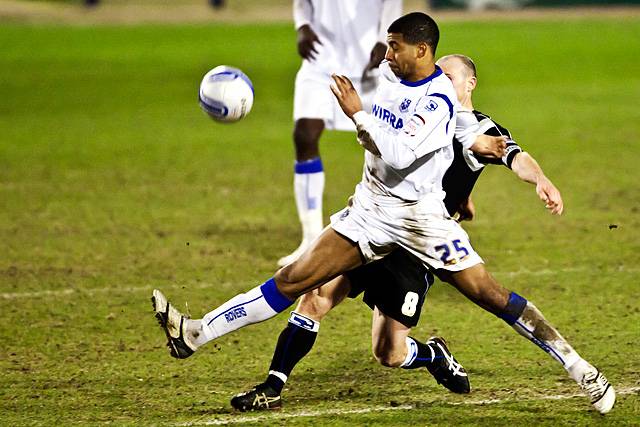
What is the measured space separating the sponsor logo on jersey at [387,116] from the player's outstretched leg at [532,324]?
796 millimetres

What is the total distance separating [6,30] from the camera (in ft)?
113

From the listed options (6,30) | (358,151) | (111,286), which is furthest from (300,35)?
(6,30)

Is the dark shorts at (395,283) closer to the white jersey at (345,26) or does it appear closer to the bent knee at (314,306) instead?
the bent knee at (314,306)

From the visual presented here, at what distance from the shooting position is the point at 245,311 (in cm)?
613

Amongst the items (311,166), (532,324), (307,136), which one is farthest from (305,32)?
(532,324)

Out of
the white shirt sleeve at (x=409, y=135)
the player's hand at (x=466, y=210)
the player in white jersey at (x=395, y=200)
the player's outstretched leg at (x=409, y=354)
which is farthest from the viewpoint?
the player's hand at (x=466, y=210)

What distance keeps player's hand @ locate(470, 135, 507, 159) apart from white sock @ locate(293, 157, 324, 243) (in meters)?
3.93

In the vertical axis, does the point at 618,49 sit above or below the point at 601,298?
below

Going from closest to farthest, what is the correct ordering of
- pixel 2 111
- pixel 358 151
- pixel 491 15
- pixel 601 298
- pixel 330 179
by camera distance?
pixel 601 298 → pixel 330 179 → pixel 358 151 → pixel 2 111 → pixel 491 15

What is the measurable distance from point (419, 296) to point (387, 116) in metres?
0.97

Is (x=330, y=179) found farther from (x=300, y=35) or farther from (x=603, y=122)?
(x=603, y=122)

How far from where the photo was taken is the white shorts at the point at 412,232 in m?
5.96

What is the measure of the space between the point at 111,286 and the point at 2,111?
1116 cm

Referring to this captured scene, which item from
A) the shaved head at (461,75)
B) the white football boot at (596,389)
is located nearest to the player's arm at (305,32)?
the shaved head at (461,75)
